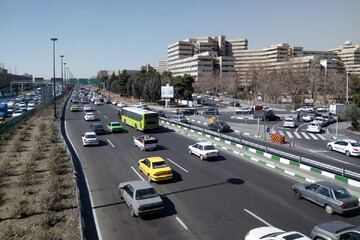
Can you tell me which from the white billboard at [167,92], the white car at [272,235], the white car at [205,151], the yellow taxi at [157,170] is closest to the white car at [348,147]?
the white car at [205,151]

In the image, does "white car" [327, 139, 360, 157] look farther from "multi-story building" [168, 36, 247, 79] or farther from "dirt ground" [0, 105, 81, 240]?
→ "multi-story building" [168, 36, 247, 79]

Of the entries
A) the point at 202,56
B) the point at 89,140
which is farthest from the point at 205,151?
the point at 202,56

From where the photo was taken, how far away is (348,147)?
25688 mm

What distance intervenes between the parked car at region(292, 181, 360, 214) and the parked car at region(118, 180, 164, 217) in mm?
7586

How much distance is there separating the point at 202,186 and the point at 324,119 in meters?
35.5

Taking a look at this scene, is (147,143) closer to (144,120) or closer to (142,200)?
(144,120)

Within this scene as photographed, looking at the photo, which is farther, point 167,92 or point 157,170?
point 167,92

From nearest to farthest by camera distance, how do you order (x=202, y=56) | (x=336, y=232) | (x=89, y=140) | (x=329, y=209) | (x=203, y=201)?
1. (x=336, y=232)
2. (x=329, y=209)
3. (x=203, y=201)
4. (x=89, y=140)
5. (x=202, y=56)

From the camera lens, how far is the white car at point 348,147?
2502 cm

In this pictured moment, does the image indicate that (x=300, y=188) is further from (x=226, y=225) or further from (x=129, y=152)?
(x=129, y=152)

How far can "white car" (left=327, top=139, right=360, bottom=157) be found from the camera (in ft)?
82.1

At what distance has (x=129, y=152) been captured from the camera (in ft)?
82.9

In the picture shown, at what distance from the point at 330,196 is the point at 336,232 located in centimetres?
362

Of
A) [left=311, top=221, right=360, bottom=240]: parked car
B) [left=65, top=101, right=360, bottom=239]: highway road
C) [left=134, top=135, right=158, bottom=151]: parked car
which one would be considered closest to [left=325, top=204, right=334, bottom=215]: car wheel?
[left=65, top=101, right=360, bottom=239]: highway road
